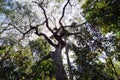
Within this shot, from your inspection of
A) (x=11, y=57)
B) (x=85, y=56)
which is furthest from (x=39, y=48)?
(x=85, y=56)

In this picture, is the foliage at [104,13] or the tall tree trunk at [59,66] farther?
the tall tree trunk at [59,66]

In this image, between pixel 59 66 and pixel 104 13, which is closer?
pixel 104 13

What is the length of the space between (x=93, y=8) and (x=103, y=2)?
730mm

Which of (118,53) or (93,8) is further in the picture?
(118,53)

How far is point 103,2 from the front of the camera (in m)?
9.62

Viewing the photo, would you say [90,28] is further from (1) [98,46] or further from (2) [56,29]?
(2) [56,29]

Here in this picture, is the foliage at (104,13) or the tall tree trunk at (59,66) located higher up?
the foliage at (104,13)

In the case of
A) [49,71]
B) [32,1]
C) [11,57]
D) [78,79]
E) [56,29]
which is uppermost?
[32,1]

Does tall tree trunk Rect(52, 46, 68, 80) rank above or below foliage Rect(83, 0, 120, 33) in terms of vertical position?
below

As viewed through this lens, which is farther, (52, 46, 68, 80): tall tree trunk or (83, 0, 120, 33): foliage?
(52, 46, 68, 80): tall tree trunk

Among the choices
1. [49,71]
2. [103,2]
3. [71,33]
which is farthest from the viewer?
[49,71]

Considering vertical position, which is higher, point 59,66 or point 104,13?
point 104,13

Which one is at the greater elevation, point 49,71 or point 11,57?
point 11,57

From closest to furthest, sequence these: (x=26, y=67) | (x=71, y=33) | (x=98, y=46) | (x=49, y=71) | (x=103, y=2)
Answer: (x=103, y=2) → (x=98, y=46) → (x=71, y=33) → (x=26, y=67) → (x=49, y=71)
